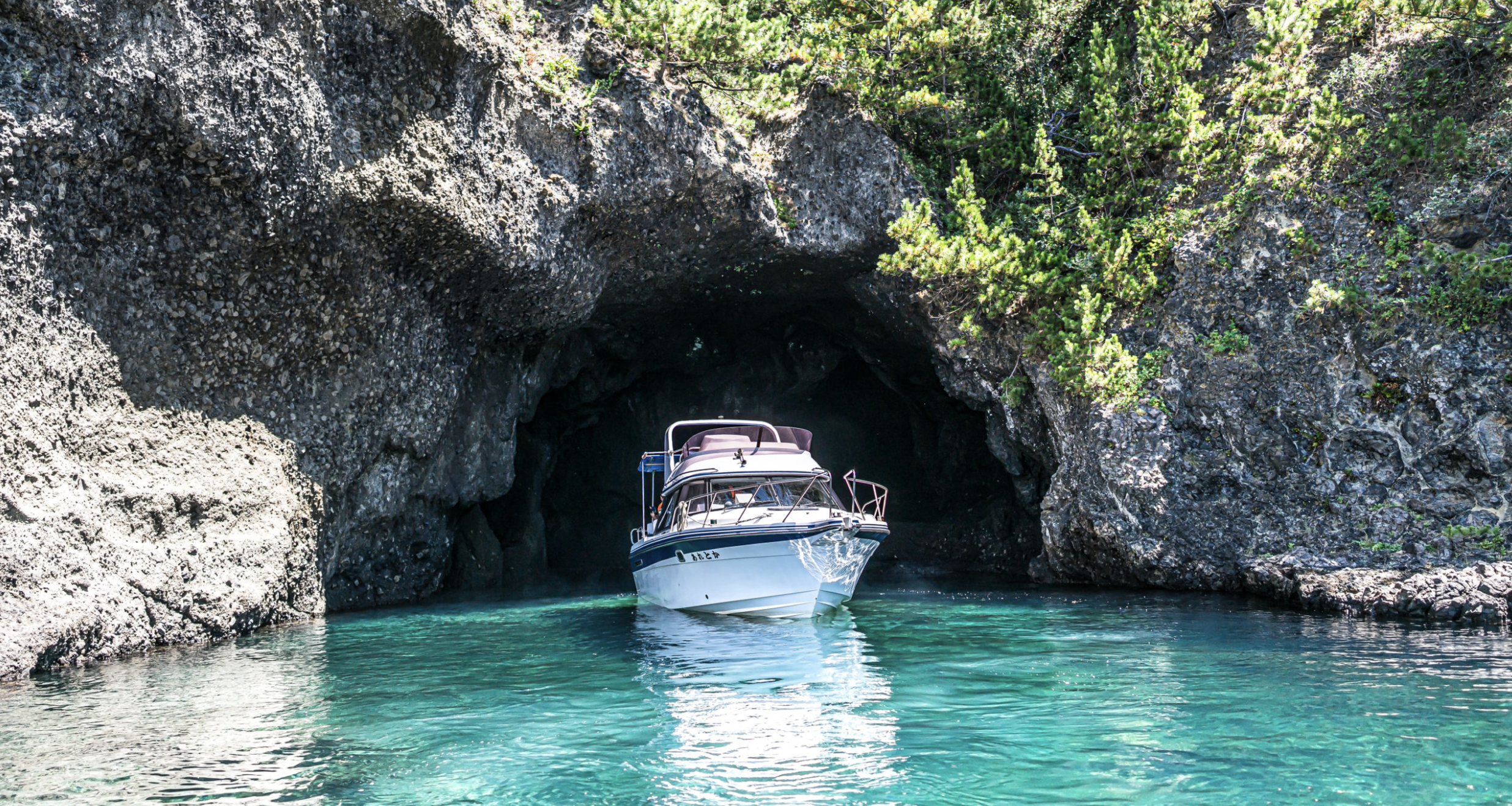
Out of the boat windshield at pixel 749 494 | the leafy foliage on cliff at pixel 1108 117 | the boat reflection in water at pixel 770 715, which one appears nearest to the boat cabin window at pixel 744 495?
the boat windshield at pixel 749 494

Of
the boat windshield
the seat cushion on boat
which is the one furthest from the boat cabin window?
the seat cushion on boat

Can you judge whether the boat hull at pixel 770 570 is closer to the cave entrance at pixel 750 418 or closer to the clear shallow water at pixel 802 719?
the clear shallow water at pixel 802 719

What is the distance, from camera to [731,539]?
1370 centimetres

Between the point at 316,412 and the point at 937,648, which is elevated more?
the point at 316,412

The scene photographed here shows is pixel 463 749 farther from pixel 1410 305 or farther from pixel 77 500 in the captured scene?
pixel 1410 305

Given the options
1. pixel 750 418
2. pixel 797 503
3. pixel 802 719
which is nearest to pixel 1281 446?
pixel 797 503

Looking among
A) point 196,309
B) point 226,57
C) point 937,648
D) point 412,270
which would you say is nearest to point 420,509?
point 412,270

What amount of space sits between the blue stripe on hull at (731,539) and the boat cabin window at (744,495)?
871 mm

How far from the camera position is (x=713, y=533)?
1381 centimetres

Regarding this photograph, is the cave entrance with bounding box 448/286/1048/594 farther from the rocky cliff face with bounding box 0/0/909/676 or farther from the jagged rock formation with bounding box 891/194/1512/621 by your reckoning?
the rocky cliff face with bounding box 0/0/909/676

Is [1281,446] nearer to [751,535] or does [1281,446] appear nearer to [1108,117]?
[1108,117]

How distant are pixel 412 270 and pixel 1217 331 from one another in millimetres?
13697

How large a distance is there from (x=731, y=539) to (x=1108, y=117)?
10.8 m

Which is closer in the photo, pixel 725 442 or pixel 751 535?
pixel 751 535
